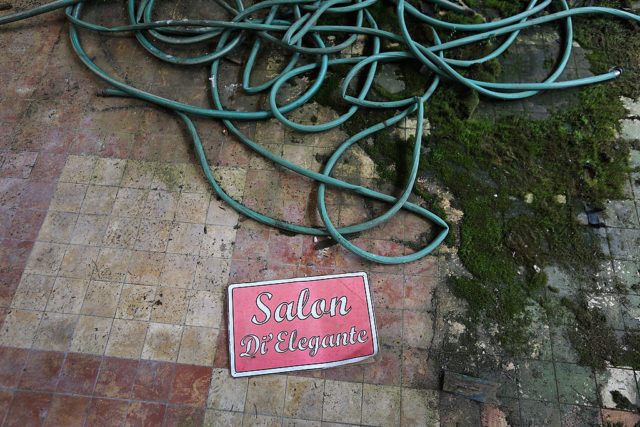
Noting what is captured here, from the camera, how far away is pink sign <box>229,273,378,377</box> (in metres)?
2.63

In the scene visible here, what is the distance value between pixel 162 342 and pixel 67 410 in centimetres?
76

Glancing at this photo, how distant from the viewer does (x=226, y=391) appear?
2564 mm

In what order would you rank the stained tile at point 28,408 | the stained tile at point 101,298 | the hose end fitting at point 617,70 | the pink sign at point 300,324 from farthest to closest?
the hose end fitting at point 617,70 → the stained tile at point 101,298 → the pink sign at point 300,324 → the stained tile at point 28,408

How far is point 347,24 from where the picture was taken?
361 centimetres

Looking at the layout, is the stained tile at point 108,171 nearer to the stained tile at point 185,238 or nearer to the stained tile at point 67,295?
the stained tile at point 185,238

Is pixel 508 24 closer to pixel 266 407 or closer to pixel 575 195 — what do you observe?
pixel 575 195

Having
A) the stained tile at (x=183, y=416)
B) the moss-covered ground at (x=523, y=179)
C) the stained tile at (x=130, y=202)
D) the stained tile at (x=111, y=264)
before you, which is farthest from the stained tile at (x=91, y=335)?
the moss-covered ground at (x=523, y=179)

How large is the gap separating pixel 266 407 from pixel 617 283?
2.92 m

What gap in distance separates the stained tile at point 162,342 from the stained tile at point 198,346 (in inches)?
2.0

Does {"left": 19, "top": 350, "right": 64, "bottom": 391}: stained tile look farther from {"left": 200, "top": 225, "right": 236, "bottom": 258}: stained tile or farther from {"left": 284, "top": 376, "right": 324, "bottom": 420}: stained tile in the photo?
{"left": 284, "top": 376, "right": 324, "bottom": 420}: stained tile

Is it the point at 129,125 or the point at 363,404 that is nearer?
the point at 363,404

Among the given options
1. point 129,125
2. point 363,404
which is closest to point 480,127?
point 363,404

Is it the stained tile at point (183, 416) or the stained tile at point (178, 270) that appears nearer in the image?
Answer: the stained tile at point (183, 416)

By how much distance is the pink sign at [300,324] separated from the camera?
104 inches
